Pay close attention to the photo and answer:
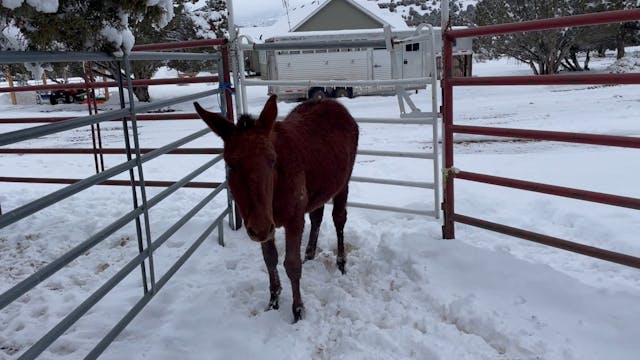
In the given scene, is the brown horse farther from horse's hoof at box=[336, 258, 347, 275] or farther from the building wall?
the building wall

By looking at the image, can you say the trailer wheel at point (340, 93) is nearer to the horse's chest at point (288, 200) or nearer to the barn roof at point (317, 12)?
the barn roof at point (317, 12)

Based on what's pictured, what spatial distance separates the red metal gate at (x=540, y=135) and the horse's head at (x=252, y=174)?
1922 mm

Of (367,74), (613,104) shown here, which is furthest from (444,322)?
(367,74)

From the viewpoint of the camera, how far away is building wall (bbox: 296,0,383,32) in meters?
24.6

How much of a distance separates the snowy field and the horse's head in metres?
0.89

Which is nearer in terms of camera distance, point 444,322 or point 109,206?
point 444,322

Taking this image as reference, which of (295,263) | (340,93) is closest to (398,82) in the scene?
(295,263)

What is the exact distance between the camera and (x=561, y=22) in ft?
9.98

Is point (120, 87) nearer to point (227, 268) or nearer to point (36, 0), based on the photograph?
point (36, 0)

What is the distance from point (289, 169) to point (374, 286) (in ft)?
4.08

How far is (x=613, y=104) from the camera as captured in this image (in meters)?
12.2

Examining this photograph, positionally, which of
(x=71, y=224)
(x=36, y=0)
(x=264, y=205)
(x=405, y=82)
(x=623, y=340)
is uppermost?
(x=36, y=0)

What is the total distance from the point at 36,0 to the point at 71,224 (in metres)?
3.58

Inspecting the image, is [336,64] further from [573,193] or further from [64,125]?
[64,125]
